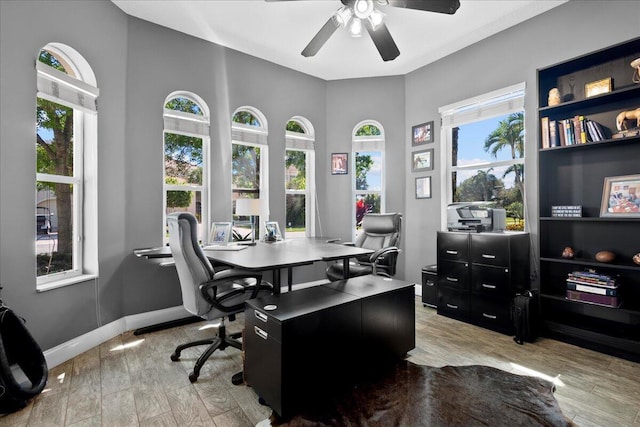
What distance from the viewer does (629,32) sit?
103 inches

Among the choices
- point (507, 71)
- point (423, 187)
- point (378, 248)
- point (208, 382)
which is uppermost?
point (507, 71)

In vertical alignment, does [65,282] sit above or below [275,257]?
below

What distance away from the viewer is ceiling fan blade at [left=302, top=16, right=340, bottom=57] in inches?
105

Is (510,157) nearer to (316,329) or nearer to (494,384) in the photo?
(494,384)

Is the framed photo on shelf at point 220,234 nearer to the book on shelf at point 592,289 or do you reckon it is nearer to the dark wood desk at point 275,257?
the dark wood desk at point 275,257

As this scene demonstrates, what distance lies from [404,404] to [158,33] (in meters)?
4.04

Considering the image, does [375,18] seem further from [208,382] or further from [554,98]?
[208,382]

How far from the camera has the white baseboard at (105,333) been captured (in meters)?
2.40

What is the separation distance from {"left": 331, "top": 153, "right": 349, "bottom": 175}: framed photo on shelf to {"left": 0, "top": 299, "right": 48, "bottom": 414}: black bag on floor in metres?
3.73

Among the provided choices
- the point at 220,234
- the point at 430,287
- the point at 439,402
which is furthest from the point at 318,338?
the point at 430,287

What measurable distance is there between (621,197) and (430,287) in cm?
196

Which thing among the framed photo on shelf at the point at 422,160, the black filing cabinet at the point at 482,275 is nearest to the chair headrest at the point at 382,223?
the black filing cabinet at the point at 482,275

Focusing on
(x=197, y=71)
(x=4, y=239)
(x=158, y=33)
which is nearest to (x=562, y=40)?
(x=197, y=71)

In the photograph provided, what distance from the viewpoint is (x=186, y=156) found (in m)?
3.61
